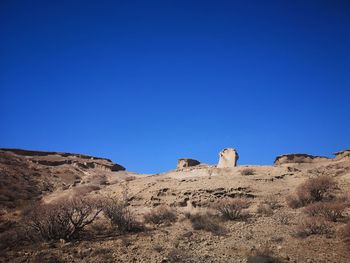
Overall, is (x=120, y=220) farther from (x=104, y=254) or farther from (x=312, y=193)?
(x=312, y=193)

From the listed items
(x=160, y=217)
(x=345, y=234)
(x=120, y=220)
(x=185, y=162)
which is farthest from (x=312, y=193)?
(x=185, y=162)

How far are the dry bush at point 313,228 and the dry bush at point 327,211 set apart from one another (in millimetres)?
732

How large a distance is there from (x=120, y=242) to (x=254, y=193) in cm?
860

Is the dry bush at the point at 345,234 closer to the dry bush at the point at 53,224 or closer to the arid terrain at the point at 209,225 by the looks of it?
the arid terrain at the point at 209,225

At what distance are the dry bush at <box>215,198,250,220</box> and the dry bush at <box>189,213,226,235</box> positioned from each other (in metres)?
0.49

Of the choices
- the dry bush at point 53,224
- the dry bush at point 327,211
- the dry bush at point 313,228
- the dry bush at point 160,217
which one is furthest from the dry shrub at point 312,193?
the dry bush at point 53,224

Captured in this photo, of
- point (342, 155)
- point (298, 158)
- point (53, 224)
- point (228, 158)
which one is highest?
point (298, 158)

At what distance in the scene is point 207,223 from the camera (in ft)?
44.2

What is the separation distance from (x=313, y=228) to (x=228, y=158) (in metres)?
21.9

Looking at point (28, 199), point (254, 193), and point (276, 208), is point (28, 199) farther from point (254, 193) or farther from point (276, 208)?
point (276, 208)

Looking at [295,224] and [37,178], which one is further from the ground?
[37,178]

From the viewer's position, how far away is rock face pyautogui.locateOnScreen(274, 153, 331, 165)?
4212 cm

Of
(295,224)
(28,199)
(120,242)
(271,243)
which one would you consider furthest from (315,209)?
(28,199)

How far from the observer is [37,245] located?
12.4m
